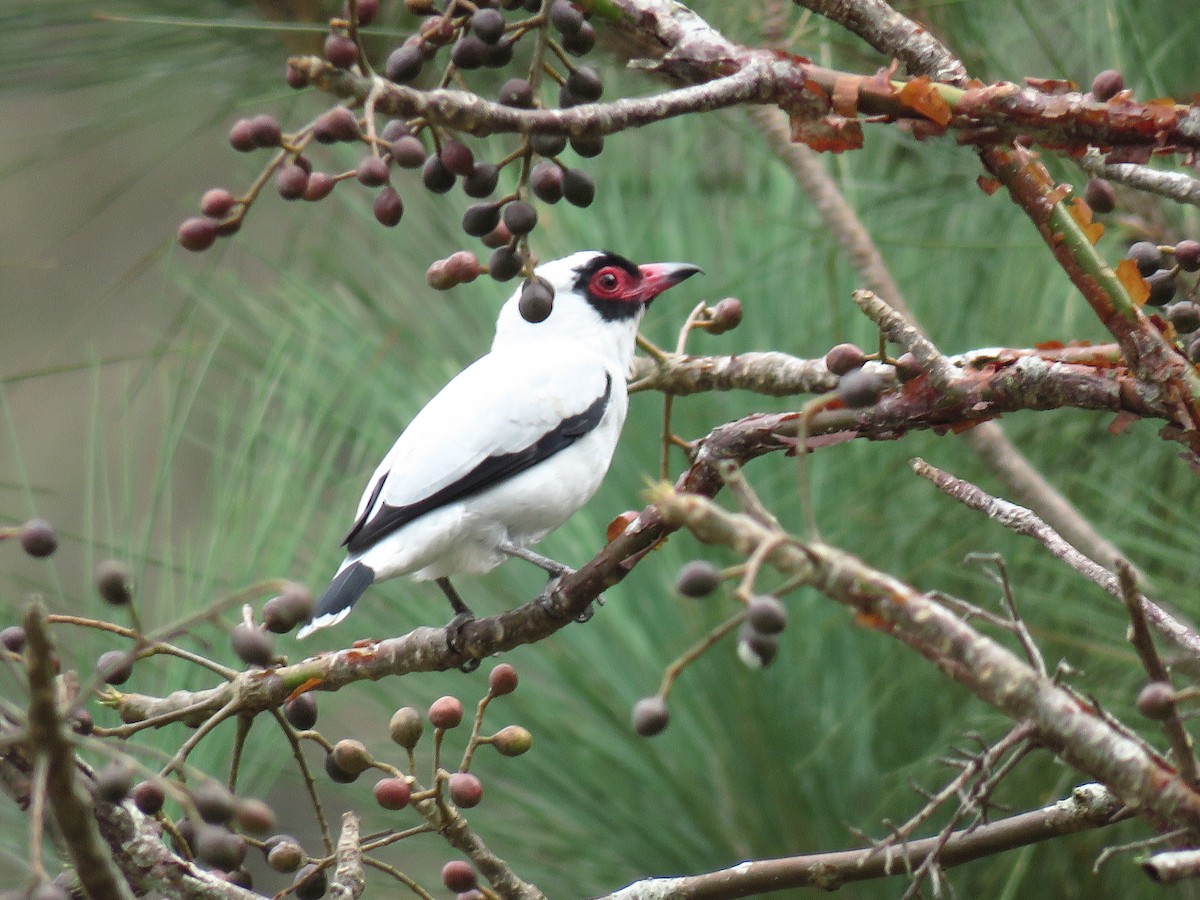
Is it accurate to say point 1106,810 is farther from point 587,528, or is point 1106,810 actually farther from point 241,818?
point 587,528

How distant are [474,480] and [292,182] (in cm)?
98

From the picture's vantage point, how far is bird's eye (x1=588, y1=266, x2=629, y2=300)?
7.99 ft

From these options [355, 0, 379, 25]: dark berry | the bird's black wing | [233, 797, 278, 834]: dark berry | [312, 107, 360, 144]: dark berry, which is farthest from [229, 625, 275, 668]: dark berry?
the bird's black wing

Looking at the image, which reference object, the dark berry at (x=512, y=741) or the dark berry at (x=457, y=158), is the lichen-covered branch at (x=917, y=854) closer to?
the dark berry at (x=512, y=741)

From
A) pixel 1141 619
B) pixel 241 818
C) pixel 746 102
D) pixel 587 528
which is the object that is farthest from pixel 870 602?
pixel 587 528

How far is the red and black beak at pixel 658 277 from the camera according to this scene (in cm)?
239

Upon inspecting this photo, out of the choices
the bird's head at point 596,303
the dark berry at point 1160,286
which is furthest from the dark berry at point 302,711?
the bird's head at point 596,303

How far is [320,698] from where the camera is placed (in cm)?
230

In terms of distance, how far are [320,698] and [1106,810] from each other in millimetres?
1502

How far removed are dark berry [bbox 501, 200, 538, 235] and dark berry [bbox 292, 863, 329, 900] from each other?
0.52m

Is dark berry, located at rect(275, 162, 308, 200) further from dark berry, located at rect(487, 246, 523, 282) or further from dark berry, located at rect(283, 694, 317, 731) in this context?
dark berry, located at rect(283, 694, 317, 731)

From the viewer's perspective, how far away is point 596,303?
8.21 ft

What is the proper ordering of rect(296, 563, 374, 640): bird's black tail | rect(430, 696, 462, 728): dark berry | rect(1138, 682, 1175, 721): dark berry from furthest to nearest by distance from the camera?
1. rect(296, 563, 374, 640): bird's black tail
2. rect(430, 696, 462, 728): dark berry
3. rect(1138, 682, 1175, 721): dark berry

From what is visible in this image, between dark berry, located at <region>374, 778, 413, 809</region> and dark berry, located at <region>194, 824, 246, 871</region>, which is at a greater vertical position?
dark berry, located at <region>194, 824, 246, 871</region>
